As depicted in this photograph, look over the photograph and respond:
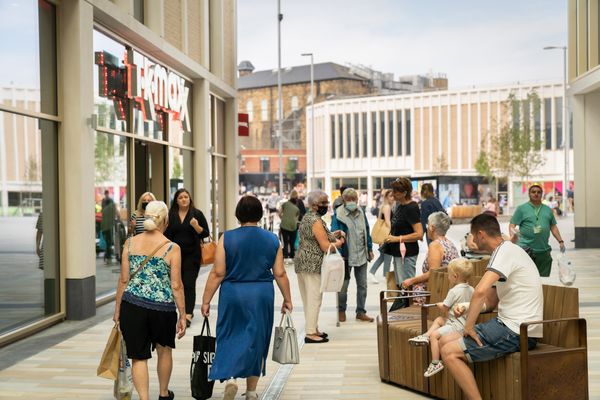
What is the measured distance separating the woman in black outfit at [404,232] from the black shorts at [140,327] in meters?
4.79

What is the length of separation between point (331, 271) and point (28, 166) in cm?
398

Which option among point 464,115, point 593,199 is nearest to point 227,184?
point 593,199

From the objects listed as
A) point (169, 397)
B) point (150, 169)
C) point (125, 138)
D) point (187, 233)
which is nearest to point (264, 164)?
point (150, 169)

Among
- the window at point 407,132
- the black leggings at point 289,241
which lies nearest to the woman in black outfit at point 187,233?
the black leggings at point 289,241

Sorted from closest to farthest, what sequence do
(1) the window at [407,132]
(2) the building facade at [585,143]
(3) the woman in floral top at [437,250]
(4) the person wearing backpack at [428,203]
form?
1. (3) the woman in floral top at [437,250]
2. (4) the person wearing backpack at [428,203]
3. (2) the building facade at [585,143]
4. (1) the window at [407,132]

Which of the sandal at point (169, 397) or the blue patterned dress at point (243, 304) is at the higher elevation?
the blue patterned dress at point (243, 304)

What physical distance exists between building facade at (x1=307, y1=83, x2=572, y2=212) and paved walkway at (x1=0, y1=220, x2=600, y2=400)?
64594 mm

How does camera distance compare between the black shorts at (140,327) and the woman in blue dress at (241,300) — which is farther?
the woman in blue dress at (241,300)

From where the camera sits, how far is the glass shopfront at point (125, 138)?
542 inches

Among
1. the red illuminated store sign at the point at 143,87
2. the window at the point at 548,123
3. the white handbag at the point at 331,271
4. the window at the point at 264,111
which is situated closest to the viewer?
the white handbag at the point at 331,271

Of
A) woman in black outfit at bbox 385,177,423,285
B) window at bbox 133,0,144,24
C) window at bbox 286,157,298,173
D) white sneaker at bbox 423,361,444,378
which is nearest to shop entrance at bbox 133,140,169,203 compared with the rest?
window at bbox 133,0,144,24

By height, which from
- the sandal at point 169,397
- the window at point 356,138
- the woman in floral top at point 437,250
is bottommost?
the sandal at point 169,397

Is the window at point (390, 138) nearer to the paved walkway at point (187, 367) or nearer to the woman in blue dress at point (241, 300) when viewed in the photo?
the paved walkway at point (187, 367)

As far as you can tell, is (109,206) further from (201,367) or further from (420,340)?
(420,340)
